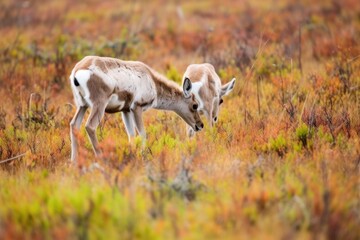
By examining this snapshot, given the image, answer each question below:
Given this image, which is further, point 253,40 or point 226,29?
point 226,29

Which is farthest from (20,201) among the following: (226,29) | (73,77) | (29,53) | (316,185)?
(226,29)

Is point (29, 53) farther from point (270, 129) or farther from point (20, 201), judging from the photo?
point (20, 201)

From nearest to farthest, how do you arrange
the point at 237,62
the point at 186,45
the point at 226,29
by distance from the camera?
1. the point at 237,62
2. the point at 186,45
3. the point at 226,29

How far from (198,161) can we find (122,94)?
1520 millimetres

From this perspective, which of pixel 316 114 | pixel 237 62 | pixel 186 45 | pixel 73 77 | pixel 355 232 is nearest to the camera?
pixel 355 232

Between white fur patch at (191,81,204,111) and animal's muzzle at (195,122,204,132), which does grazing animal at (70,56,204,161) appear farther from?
white fur patch at (191,81,204,111)

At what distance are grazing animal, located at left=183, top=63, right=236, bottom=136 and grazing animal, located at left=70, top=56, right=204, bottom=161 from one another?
11.0 inches

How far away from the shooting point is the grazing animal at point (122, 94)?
5797mm

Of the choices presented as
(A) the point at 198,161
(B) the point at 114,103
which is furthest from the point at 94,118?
(A) the point at 198,161

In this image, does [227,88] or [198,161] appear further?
[227,88]

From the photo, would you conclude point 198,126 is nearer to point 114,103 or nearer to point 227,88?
point 227,88

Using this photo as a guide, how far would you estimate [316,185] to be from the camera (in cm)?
438

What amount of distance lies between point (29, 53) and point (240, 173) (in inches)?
336

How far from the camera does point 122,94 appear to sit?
247 inches
